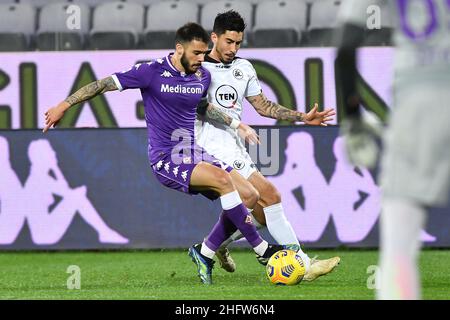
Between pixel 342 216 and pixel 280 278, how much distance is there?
3.24 m

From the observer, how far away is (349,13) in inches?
156

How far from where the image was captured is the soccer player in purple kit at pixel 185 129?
7.17 metres

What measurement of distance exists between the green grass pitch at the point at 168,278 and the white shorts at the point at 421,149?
93.8 inches

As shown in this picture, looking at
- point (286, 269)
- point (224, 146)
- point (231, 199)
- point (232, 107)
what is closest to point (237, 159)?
point (224, 146)

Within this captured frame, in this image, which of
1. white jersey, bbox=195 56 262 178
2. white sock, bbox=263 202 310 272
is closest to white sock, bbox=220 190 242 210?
white sock, bbox=263 202 310 272

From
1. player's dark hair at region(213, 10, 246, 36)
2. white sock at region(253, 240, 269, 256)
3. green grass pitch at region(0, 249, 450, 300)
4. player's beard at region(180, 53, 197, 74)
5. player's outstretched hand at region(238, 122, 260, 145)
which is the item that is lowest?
green grass pitch at region(0, 249, 450, 300)

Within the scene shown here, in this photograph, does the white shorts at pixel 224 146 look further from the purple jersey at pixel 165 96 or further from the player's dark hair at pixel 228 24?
the player's dark hair at pixel 228 24

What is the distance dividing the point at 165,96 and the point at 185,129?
296 millimetres

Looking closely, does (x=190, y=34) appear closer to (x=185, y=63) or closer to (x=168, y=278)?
(x=185, y=63)

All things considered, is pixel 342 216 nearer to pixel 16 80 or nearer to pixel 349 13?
pixel 16 80

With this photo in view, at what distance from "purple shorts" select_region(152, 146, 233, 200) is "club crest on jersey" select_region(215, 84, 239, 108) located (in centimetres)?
57

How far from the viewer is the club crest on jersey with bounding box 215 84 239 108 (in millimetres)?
7973

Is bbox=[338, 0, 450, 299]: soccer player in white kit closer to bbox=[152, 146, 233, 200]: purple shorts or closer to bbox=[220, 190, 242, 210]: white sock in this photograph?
bbox=[220, 190, 242, 210]: white sock
